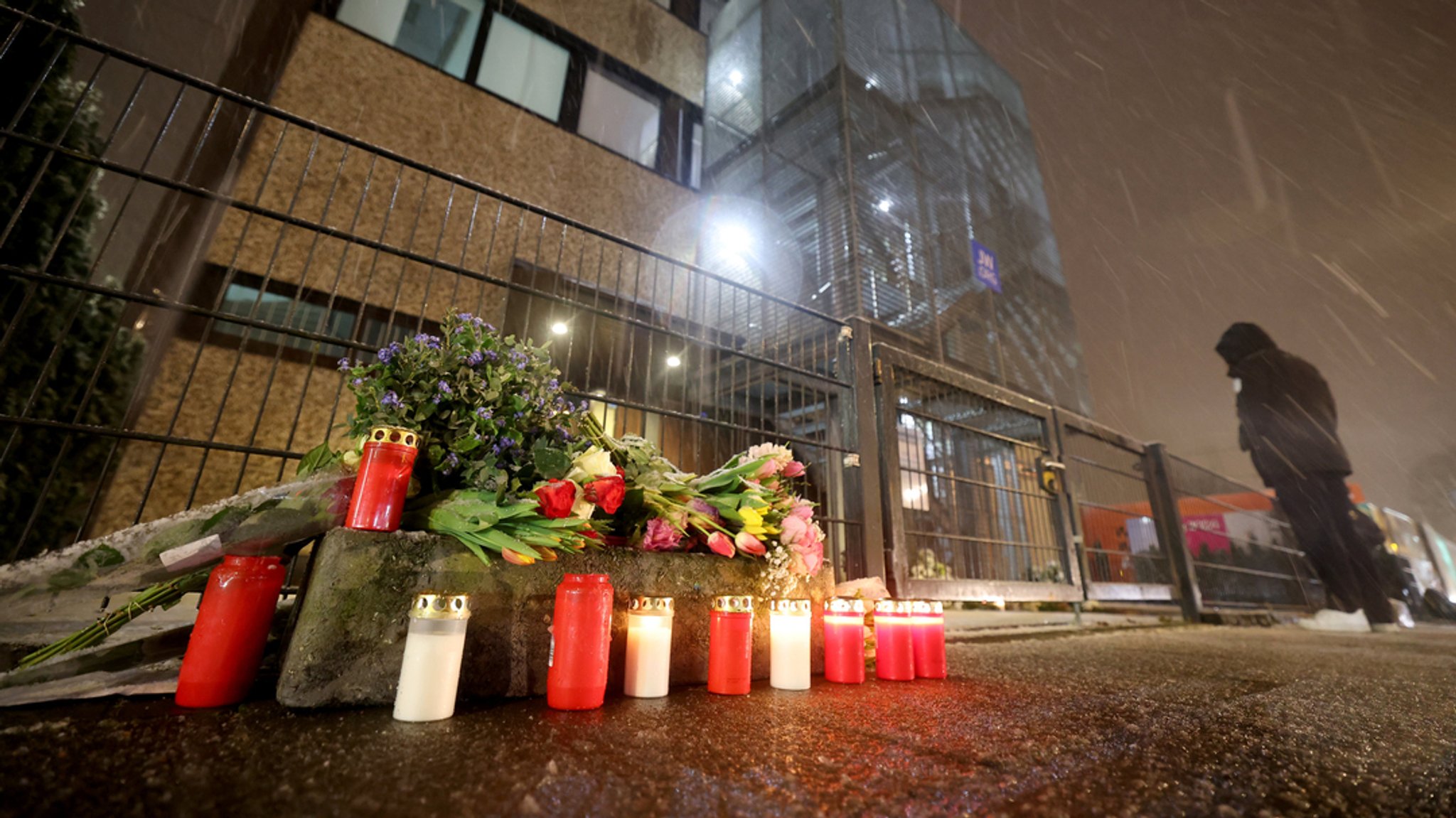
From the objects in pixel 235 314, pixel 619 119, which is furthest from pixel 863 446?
pixel 619 119

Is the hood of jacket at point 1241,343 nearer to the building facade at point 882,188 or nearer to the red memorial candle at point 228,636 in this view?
the building facade at point 882,188

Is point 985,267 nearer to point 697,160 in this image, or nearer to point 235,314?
point 697,160

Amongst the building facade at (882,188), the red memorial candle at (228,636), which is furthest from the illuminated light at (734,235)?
the red memorial candle at (228,636)

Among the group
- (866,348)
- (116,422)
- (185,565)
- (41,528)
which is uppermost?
(866,348)

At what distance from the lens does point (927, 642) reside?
178 cm

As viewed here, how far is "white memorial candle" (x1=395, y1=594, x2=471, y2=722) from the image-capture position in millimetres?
1021

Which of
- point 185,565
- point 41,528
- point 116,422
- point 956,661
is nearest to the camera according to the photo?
point 185,565

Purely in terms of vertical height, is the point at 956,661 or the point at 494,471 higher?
the point at 494,471

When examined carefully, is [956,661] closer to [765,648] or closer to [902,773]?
[765,648]

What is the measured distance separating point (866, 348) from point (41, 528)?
5.18 metres

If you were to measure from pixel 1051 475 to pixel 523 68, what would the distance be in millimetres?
6629

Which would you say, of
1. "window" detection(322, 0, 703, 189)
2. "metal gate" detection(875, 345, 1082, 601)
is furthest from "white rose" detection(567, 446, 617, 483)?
"window" detection(322, 0, 703, 189)

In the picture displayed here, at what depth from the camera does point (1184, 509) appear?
229 inches

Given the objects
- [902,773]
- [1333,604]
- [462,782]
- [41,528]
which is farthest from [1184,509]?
[41,528]
